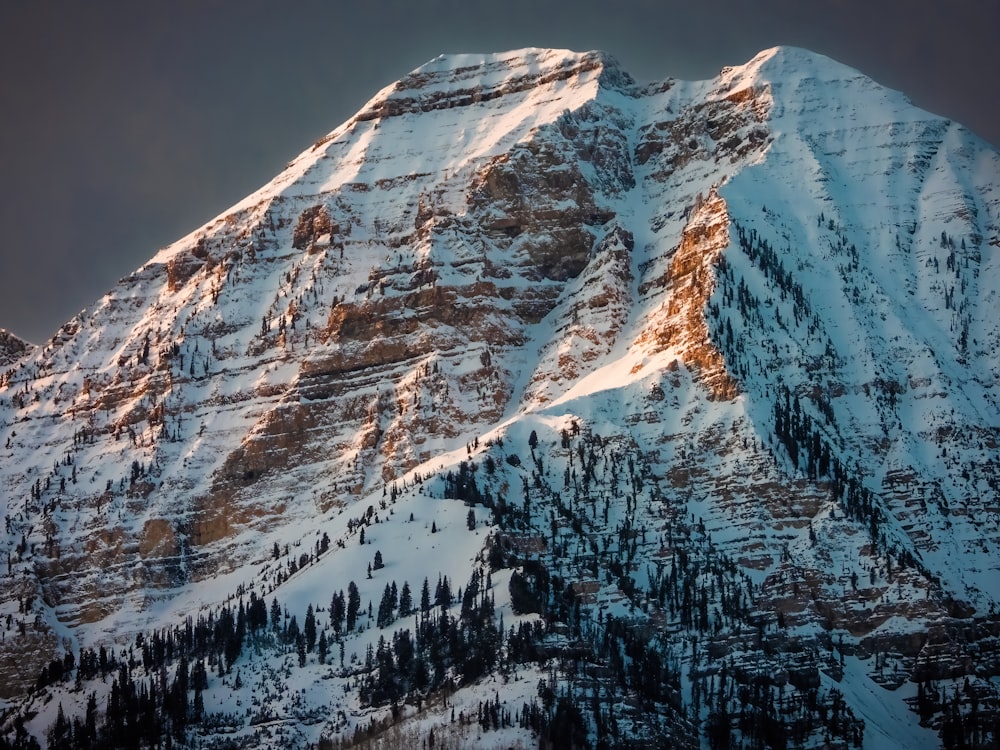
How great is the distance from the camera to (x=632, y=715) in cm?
19900

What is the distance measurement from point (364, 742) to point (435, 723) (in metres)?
7.45

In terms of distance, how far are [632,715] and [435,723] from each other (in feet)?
62.6

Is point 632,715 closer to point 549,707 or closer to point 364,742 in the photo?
point 549,707

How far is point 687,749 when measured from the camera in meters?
198

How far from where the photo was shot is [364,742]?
199125mm

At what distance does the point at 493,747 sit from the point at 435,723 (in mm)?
7943

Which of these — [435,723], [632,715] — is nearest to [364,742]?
[435,723]

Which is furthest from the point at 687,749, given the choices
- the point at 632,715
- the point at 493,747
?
the point at 493,747

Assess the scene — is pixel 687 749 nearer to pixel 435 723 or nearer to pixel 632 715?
pixel 632 715

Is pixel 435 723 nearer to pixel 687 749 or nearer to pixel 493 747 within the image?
pixel 493 747

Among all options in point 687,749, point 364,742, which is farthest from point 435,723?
point 687,749

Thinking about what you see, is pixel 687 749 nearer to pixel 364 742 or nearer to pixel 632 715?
pixel 632 715

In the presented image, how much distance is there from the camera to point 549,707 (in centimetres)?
19550

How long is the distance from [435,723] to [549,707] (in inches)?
441
